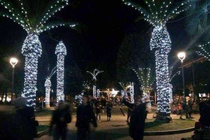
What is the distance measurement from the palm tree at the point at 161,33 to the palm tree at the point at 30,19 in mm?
5570

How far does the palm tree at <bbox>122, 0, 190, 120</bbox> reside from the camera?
1903 cm

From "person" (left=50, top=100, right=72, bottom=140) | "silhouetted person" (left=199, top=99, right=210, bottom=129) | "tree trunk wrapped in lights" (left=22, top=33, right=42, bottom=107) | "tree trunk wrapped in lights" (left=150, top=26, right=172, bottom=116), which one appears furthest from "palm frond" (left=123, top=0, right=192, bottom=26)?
"person" (left=50, top=100, right=72, bottom=140)

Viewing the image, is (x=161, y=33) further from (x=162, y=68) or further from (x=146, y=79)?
(x=146, y=79)

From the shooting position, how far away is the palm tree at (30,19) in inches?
704

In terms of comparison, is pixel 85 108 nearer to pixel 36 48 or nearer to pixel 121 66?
pixel 36 48

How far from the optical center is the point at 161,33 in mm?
19750

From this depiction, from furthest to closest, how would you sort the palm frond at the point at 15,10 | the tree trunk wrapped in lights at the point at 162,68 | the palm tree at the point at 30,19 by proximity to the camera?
the tree trunk wrapped in lights at the point at 162,68 → the palm tree at the point at 30,19 → the palm frond at the point at 15,10

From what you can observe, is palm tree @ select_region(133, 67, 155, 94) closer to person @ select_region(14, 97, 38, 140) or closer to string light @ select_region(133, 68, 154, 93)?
string light @ select_region(133, 68, 154, 93)

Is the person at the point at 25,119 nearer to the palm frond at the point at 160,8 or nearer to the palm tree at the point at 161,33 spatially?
the palm tree at the point at 161,33

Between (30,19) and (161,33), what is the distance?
8382 mm

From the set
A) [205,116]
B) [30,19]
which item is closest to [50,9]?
[30,19]

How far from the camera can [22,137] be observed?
17.4ft

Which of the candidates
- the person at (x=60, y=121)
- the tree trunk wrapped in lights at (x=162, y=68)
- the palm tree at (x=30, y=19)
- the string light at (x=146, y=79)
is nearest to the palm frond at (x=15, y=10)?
the palm tree at (x=30, y=19)

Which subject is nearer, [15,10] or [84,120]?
[84,120]
